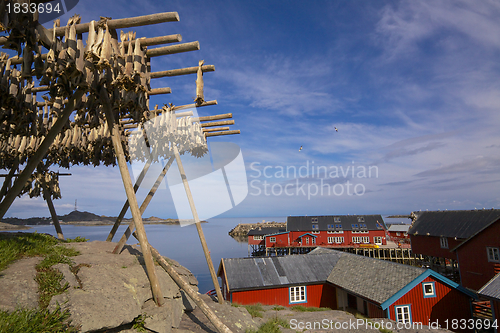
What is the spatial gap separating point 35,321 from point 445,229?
45.0 metres

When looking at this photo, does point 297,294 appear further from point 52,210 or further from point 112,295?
point 112,295

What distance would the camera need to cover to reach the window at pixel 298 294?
76.6 feet

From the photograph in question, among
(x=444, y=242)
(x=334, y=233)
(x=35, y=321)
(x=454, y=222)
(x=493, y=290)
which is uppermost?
(x=35, y=321)

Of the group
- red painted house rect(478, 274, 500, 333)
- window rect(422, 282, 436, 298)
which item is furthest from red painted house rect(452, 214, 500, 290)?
red painted house rect(478, 274, 500, 333)

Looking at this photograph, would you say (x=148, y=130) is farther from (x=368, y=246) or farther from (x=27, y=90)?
(x=368, y=246)

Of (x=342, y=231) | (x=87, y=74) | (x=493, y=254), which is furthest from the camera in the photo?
(x=342, y=231)

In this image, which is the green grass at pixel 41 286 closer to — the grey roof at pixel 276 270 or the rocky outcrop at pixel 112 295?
the rocky outcrop at pixel 112 295

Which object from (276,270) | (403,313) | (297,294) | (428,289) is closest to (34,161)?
(403,313)

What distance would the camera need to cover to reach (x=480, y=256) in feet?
83.1

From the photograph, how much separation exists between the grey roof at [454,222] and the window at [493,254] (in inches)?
257

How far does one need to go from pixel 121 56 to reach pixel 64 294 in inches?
216

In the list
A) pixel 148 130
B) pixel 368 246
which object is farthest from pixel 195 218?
pixel 368 246

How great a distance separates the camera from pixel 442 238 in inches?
1421

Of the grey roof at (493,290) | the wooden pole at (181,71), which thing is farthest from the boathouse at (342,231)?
the wooden pole at (181,71)
